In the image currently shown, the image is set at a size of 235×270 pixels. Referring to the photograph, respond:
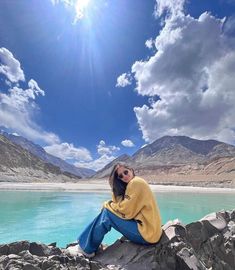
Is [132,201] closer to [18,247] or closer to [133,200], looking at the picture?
[133,200]

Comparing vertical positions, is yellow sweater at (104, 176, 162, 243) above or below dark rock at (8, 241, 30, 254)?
above

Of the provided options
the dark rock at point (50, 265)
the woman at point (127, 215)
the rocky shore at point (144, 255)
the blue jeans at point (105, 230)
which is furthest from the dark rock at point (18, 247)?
the blue jeans at point (105, 230)

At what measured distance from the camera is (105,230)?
19.7 ft

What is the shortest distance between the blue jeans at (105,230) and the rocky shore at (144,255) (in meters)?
0.21

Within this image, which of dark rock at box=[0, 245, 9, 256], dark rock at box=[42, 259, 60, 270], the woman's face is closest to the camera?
dark rock at box=[42, 259, 60, 270]

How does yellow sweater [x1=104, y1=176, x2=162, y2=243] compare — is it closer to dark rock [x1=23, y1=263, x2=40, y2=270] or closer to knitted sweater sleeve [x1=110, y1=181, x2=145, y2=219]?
knitted sweater sleeve [x1=110, y1=181, x2=145, y2=219]

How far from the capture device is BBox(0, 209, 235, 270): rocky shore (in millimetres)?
5406

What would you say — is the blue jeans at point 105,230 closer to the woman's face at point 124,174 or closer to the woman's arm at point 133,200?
the woman's arm at point 133,200

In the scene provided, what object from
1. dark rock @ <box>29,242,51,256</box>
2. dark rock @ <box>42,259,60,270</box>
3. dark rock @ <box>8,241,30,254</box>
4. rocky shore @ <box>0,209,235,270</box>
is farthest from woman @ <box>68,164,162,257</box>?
dark rock @ <box>8,241,30,254</box>

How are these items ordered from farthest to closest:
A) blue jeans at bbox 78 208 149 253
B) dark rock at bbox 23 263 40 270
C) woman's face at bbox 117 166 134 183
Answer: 1. woman's face at bbox 117 166 134 183
2. blue jeans at bbox 78 208 149 253
3. dark rock at bbox 23 263 40 270

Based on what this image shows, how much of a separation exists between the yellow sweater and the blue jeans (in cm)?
11

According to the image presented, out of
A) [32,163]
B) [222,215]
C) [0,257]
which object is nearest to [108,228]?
[0,257]

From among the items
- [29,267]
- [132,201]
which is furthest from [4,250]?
[132,201]

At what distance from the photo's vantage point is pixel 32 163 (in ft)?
410
